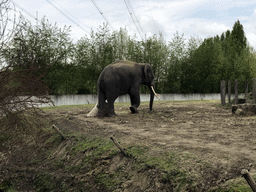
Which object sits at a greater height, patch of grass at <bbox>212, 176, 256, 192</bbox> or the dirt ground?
the dirt ground

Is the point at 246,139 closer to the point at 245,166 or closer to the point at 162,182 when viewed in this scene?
the point at 245,166

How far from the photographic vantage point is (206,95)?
3130 cm

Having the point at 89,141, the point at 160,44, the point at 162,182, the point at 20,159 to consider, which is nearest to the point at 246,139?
the point at 162,182

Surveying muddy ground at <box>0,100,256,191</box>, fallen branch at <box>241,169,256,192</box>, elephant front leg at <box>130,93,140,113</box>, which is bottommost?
muddy ground at <box>0,100,256,191</box>

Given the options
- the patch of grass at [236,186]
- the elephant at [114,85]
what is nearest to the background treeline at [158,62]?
the elephant at [114,85]

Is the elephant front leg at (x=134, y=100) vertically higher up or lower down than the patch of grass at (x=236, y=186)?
higher up

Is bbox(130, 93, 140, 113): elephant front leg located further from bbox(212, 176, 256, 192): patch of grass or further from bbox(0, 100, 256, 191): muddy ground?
bbox(212, 176, 256, 192): patch of grass

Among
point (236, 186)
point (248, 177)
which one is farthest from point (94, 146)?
point (248, 177)

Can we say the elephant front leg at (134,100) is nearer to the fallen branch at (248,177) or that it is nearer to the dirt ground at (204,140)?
the dirt ground at (204,140)

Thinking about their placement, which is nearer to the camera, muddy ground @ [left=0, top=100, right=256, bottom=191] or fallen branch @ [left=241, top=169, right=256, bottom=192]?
fallen branch @ [left=241, top=169, right=256, bottom=192]

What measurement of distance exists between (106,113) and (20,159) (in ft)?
14.5

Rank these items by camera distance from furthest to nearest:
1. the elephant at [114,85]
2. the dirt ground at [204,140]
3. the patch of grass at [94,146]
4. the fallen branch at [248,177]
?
the elephant at [114,85] → the patch of grass at [94,146] → the dirt ground at [204,140] → the fallen branch at [248,177]

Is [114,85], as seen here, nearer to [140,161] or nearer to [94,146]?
[94,146]

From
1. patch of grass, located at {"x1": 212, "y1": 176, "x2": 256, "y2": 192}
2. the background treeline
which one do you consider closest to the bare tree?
patch of grass, located at {"x1": 212, "y1": 176, "x2": 256, "y2": 192}
